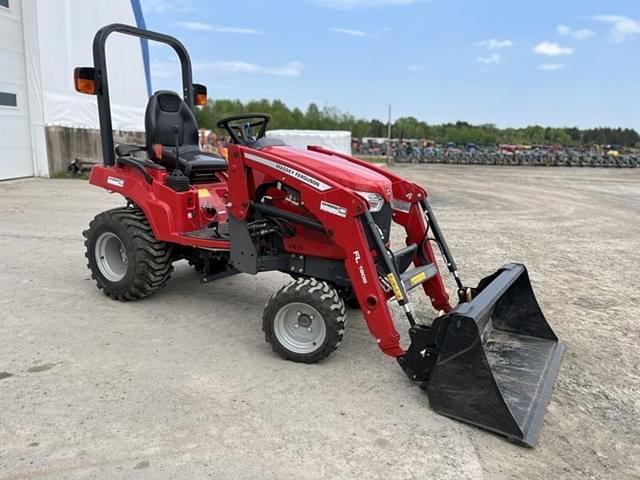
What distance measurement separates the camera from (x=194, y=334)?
4.23m

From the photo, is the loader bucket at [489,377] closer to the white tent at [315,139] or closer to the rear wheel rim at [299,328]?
the rear wheel rim at [299,328]

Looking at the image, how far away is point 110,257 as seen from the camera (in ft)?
16.5

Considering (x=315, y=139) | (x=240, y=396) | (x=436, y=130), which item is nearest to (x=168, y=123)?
(x=240, y=396)

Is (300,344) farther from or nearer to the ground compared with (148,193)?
nearer to the ground

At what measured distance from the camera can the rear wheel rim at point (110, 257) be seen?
4922 millimetres

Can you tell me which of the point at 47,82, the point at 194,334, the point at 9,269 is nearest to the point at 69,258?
the point at 9,269

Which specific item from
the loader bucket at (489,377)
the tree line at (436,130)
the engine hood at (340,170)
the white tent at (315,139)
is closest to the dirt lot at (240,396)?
the loader bucket at (489,377)

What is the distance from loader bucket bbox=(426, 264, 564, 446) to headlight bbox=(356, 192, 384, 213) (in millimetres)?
907

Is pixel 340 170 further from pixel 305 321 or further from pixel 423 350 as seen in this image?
pixel 423 350

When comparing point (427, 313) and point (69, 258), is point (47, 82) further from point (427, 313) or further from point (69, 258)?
point (427, 313)

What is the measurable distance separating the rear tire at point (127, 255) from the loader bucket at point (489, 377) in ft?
8.54

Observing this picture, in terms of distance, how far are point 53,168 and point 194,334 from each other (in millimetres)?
12845

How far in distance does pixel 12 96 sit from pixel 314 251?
12876 mm

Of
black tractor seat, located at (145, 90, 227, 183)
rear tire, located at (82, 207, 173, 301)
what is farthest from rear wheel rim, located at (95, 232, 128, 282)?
black tractor seat, located at (145, 90, 227, 183)
